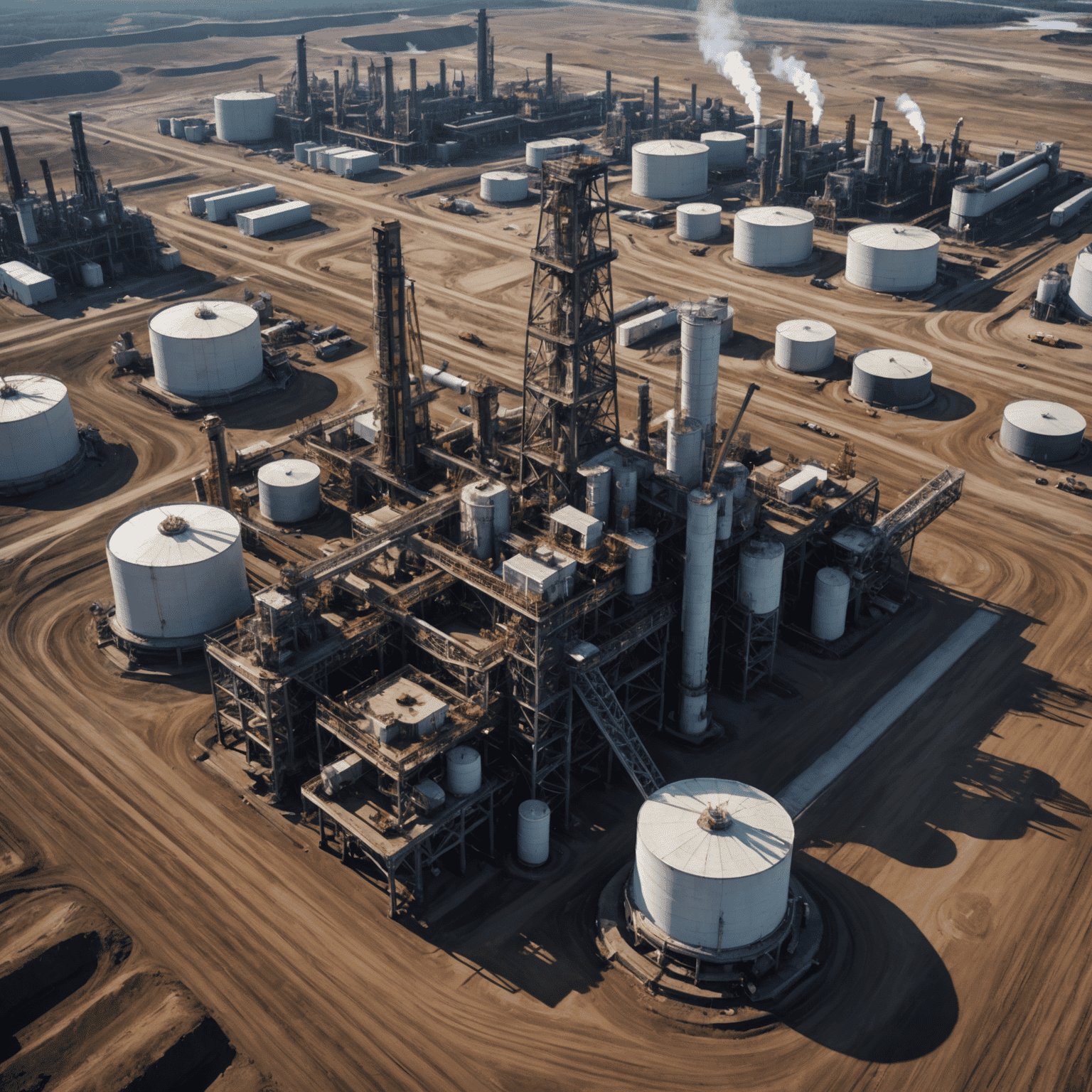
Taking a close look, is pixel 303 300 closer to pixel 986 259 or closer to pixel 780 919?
pixel 986 259

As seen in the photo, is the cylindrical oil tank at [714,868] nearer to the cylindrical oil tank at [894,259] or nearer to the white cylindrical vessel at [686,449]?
the white cylindrical vessel at [686,449]

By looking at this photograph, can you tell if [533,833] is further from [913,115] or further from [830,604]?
[913,115]

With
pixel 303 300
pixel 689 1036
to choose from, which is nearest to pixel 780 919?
pixel 689 1036

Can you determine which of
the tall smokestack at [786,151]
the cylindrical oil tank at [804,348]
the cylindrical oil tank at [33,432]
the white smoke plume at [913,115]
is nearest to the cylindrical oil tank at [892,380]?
the cylindrical oil tank at [804,348]

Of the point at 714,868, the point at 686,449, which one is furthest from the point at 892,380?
the point at 714,868

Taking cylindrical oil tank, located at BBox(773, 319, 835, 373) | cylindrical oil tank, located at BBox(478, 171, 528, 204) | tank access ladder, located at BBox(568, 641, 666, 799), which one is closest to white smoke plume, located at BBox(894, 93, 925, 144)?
cylindrical oil tank, located at BBox(478, 171, 528, 204)
